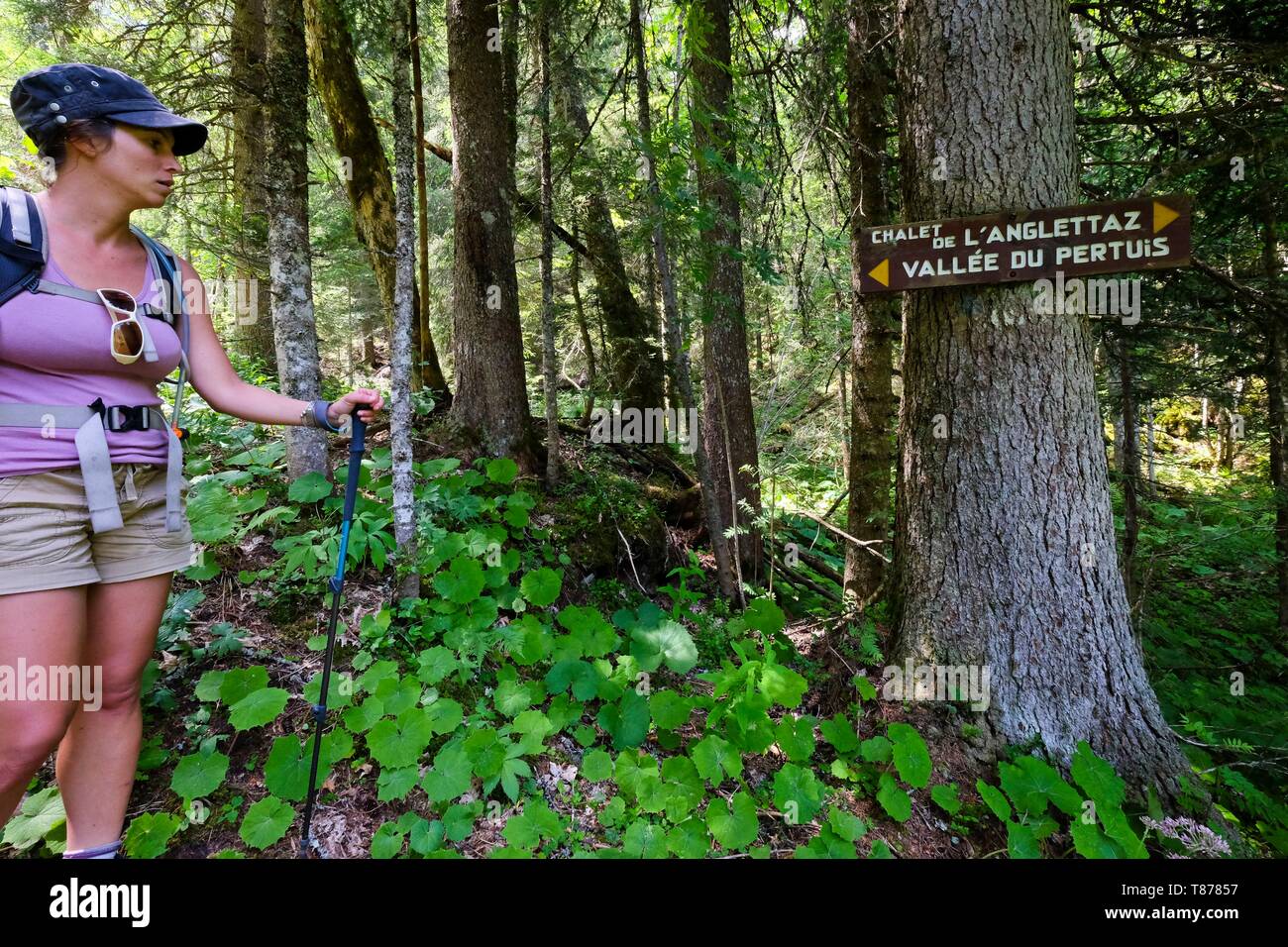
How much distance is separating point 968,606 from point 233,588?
394 centimetres

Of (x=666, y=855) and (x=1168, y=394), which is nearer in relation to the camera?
(x=666, y=855)

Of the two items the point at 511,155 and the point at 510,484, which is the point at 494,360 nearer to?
the point at 510,484

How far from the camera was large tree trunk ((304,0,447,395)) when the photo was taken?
4852mm

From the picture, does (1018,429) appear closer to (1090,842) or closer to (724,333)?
(1090,842)

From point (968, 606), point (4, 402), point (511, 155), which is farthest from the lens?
point (511, 155)

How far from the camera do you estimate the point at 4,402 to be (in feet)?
5.04

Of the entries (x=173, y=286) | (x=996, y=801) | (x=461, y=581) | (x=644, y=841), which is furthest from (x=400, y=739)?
(x=996, y=801)

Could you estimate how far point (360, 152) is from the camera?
5.32 m

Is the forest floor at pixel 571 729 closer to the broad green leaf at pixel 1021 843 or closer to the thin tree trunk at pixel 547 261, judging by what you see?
the broad green leaf at pixel 1021 843

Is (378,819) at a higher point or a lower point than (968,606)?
lower

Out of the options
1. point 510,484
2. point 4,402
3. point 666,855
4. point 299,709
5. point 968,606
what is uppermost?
point 4,402

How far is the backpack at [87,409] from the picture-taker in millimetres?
1518

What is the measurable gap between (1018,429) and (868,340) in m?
1.87

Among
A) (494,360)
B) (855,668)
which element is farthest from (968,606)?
(494,360)
